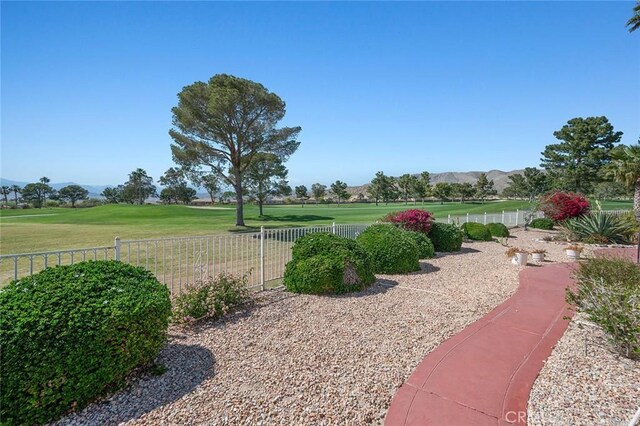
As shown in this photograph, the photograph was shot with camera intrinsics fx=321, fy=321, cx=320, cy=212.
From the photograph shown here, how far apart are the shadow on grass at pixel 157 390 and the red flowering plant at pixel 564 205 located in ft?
58.3

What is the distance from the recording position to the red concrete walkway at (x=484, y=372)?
2.51 meters

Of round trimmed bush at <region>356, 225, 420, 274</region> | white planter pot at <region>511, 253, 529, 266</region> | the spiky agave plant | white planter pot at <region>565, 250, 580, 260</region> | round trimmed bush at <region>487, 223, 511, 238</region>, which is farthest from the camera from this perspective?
round trimmed bush at <region>487, 223, 511, 238</region>

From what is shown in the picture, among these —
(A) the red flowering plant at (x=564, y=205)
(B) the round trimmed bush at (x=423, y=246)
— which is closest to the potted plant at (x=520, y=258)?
(B) the round trimmed bush at (x=423, y=246)

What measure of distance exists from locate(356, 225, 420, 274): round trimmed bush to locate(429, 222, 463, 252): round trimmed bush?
130 inches

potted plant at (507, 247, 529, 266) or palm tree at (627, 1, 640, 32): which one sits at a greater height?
palm tree at (627, 1, 640, 32)

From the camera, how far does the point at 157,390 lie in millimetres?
2818

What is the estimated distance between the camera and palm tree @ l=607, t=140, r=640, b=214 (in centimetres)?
1522

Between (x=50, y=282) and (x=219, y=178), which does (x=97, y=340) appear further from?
(x=219, y=178)

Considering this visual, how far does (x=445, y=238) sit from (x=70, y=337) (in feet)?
33.5

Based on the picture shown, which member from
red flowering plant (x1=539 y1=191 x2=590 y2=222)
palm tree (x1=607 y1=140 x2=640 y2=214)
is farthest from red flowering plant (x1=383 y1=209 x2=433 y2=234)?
palm tree (x1=607 y1=140 x2=640 y2=214)

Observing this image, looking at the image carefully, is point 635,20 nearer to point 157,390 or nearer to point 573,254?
point 573,254

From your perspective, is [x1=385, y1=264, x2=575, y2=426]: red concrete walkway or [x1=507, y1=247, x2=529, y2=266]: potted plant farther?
[x1=507, y1=247, x2=529, y2=266]: potted plant

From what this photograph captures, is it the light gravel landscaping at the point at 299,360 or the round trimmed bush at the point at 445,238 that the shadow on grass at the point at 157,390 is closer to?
the light gravel landscaping at the point at 299,360

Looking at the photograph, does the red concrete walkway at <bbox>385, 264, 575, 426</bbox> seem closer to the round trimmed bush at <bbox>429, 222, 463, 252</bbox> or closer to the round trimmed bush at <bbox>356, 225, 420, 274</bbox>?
the round trimmed bush at <bbox>356, 225, 420, 274</bbox>
